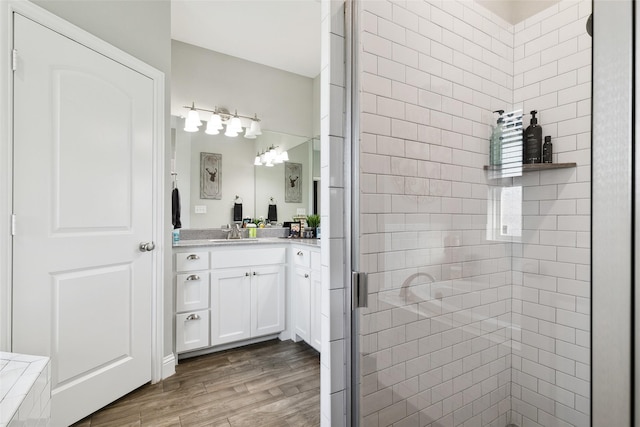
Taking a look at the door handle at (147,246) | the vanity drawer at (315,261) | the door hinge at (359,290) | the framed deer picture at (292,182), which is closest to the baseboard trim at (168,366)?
the door handle at (147,246)

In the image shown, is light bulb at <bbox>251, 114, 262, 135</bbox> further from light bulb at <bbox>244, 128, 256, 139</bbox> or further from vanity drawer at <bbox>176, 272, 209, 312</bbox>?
vanity drawer at <bbox>176, 272, 209, 312</bbox>

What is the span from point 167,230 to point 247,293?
830 mm

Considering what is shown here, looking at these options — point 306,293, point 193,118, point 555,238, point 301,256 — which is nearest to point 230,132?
point 193,118

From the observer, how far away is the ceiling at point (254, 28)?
232 centimetres

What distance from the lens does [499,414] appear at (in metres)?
1.11

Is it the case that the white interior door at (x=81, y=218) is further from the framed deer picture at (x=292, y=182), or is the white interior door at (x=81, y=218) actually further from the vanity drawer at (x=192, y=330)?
the framed deer picture at (x=292, y=182)

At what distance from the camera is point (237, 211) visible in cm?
309

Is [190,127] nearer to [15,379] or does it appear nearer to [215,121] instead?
[215,121]

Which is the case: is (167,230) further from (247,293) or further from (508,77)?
(508,77)

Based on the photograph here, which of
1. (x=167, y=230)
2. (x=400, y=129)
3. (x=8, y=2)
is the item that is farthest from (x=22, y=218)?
(x=400, y=129)

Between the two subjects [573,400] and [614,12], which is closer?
[614,12]

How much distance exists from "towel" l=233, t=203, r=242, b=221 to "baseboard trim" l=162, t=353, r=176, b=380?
1359 mm

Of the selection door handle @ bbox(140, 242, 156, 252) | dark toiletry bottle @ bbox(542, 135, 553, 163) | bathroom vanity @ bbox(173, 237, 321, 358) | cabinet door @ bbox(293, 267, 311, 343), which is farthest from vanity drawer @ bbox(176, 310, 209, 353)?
dark toiletry bottle @ bbox(542, 135, 553, 163)

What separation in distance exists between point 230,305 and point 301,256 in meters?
0.69
